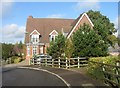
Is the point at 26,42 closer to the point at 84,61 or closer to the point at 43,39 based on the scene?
the point at 43,39

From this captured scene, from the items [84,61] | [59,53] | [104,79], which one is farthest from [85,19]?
[104,79]

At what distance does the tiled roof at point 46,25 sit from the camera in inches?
2579

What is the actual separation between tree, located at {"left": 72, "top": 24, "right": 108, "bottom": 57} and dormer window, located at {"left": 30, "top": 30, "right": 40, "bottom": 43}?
3214 cm

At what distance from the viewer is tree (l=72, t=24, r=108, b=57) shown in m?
31.5

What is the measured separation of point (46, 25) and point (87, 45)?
1459 inches

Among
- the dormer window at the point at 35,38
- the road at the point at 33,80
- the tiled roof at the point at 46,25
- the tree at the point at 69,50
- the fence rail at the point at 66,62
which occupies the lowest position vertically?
the road at the point at 33,80

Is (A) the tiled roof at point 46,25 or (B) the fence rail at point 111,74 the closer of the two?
(B) the fence rail at point 111,74

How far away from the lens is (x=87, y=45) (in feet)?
104

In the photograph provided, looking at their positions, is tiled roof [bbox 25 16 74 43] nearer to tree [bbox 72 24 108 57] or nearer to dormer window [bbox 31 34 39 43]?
dormer window [bbox 31 34 39 43]

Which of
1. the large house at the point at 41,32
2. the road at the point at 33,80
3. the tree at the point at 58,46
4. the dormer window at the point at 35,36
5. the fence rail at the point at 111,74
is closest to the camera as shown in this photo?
the fence rail at the point at 111,74

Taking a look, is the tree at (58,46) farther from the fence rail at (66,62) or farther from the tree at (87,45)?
the tree at (87,45)

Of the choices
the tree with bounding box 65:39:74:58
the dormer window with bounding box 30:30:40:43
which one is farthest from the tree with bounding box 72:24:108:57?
the dormer window with bounding box 30:30:40:43

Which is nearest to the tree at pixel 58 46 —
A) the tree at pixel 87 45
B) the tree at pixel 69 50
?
the tree at pixel 69 50

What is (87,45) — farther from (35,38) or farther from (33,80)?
(35,38)
